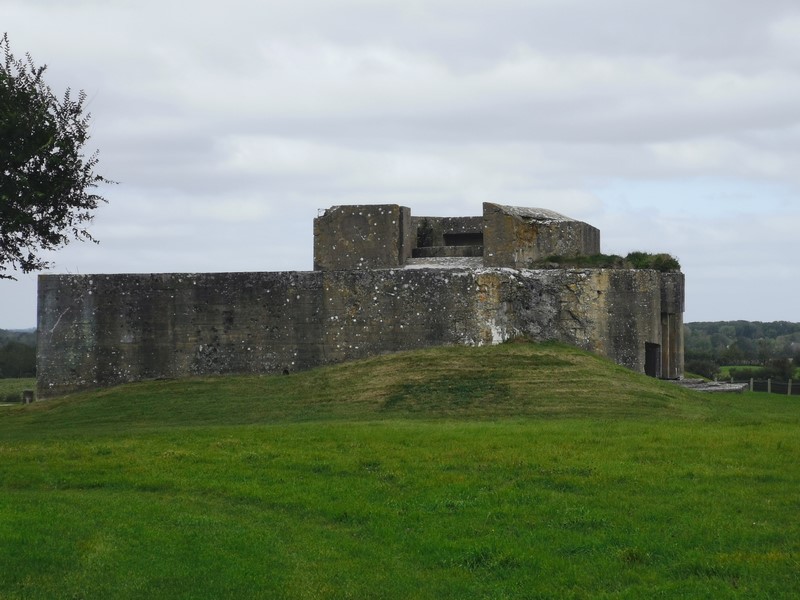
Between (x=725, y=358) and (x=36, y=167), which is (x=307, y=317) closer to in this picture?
(x=36, y=167)

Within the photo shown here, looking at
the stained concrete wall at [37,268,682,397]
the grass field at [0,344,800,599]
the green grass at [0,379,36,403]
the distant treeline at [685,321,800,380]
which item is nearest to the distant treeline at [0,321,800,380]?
the distant treeline at [685,321,800,380]

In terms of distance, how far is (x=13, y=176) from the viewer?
50.7ft

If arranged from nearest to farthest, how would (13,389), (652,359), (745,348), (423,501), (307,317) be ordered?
(423,501), (307,317), (652,359), (13,389), (745,348)

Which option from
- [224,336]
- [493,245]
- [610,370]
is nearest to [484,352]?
[610,370]

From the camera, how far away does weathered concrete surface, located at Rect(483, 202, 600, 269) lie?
2223 centimetres

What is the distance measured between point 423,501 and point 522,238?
526 inches

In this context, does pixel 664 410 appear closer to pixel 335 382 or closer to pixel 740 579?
pixel 335 382

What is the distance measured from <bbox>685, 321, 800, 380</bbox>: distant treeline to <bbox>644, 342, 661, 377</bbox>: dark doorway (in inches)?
522

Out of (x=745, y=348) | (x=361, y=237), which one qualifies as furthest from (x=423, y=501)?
(x=745, y=348)

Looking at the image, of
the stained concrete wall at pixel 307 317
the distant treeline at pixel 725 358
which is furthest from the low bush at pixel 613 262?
the distant treeline at pixel 725 358

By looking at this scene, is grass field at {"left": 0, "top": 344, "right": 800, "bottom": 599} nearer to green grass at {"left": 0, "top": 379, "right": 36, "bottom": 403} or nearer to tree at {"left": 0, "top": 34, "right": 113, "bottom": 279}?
tree at {"left": 0, "top": 34, "right": 113, "bottom": 279}

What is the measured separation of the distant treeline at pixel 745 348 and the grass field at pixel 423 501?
22.1m

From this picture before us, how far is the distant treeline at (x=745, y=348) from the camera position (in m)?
39.9

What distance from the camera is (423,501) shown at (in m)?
9.53
